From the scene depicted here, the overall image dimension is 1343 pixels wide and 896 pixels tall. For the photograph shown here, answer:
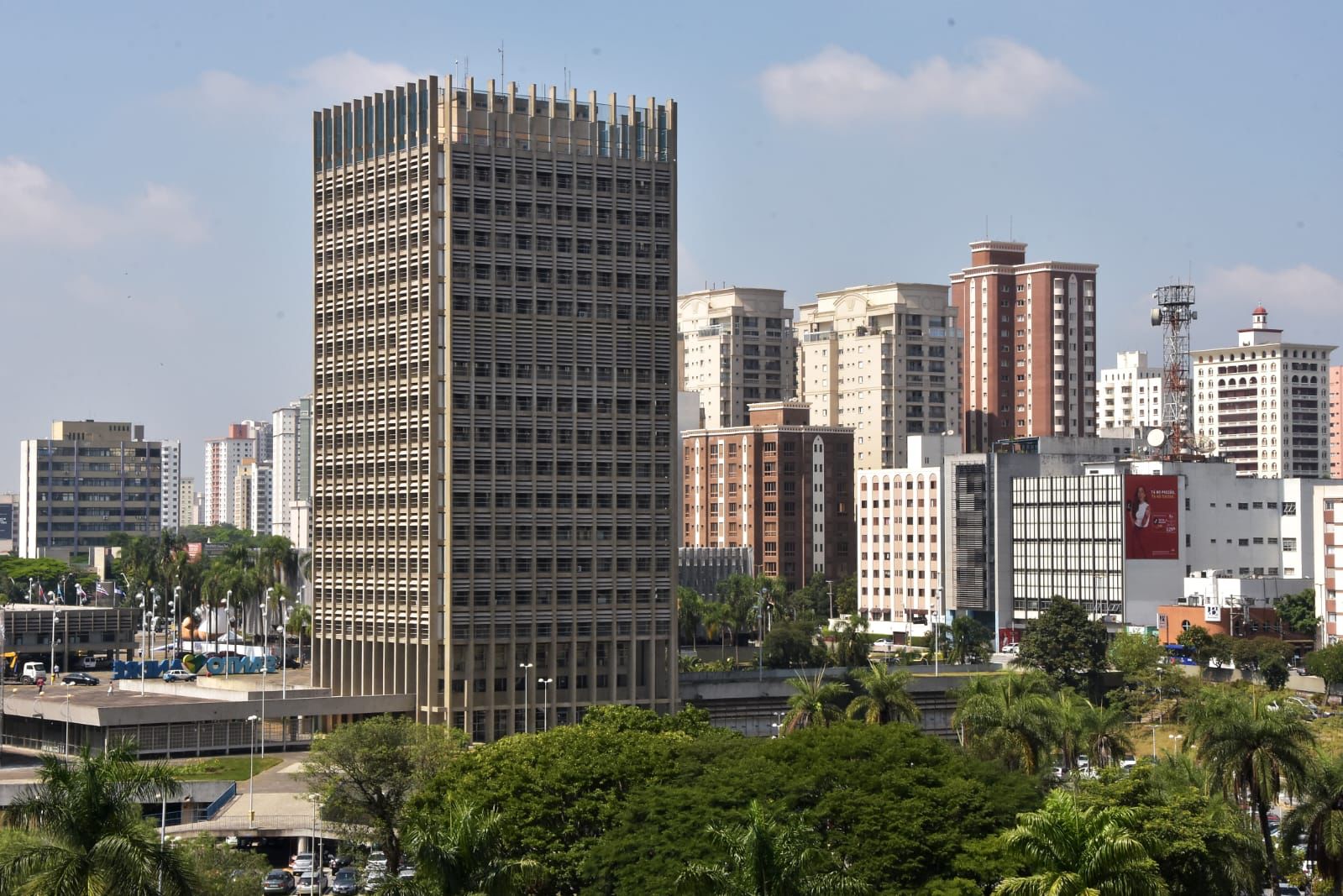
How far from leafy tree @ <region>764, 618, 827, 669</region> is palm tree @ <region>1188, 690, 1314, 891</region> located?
3670 inches

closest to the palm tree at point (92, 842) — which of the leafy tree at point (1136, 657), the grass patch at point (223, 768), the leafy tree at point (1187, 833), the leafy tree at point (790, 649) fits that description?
the leafy tree at point (1187, 833)

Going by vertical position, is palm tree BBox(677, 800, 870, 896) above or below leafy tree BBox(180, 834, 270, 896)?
above

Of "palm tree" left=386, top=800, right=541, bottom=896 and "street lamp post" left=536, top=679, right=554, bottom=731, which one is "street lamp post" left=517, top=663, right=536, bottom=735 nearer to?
"street lamp post" left=536, top=679, right=554, bottom=731

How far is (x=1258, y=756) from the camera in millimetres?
83125

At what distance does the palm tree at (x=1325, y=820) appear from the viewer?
80.3m

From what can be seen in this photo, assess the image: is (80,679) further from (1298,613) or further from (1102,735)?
(1298,613)

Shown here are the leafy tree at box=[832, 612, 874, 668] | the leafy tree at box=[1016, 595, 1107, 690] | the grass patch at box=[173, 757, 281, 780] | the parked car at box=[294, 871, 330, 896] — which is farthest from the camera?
the leafy tree at box=[1016, 595, 1107, 690]

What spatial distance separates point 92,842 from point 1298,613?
16936 centimetres

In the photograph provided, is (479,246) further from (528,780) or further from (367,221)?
(528,780)

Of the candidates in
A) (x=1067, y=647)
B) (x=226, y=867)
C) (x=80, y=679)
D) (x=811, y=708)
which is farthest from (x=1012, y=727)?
(x=80, y=679)

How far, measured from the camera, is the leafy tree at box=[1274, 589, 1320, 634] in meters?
195

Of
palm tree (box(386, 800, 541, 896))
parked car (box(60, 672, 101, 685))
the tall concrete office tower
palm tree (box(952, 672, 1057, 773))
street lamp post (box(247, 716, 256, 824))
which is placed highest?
the tall concrete office tower

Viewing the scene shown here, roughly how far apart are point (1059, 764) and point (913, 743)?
39.7 meters

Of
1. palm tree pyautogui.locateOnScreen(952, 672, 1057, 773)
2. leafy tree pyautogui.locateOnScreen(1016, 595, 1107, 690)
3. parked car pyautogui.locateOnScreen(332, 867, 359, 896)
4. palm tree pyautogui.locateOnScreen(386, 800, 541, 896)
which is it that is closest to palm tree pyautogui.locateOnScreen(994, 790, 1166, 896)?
palm tree pyautogui.locateOnScreen(386, 800, 541, 896)
